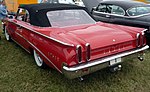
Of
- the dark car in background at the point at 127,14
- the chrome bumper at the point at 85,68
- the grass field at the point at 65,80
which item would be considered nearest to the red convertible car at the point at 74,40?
the chrome bumper at the point at 85,68

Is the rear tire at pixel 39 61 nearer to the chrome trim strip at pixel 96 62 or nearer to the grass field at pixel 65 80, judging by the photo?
the grass field at pixel 65 80

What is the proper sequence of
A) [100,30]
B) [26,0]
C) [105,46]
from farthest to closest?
[26,0] < [100,30] < [105,46]

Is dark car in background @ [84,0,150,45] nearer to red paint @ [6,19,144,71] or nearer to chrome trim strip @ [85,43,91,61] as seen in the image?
red paint @ [6,19,144,71]

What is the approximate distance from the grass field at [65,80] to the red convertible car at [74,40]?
0.37 meters

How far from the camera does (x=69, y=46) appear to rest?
284cm

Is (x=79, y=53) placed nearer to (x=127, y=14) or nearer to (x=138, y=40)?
(x=138, y=40)

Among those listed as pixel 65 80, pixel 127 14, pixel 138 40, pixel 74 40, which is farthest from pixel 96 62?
pixel 127 14

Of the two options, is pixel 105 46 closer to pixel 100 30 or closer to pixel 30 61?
pixel 100 30

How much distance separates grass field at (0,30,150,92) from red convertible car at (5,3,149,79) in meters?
0.37

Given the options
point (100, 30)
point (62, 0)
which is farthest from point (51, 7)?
point (62, 0)

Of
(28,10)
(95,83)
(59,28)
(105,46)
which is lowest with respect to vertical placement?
(95,83)

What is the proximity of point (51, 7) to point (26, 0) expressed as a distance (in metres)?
7.33

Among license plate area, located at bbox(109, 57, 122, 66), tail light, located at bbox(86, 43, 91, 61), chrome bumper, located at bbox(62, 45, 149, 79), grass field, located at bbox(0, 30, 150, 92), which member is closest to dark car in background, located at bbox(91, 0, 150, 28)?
grass field, located at bbox(0, 30, 150, 92)

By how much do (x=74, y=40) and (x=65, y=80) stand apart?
1016mm
